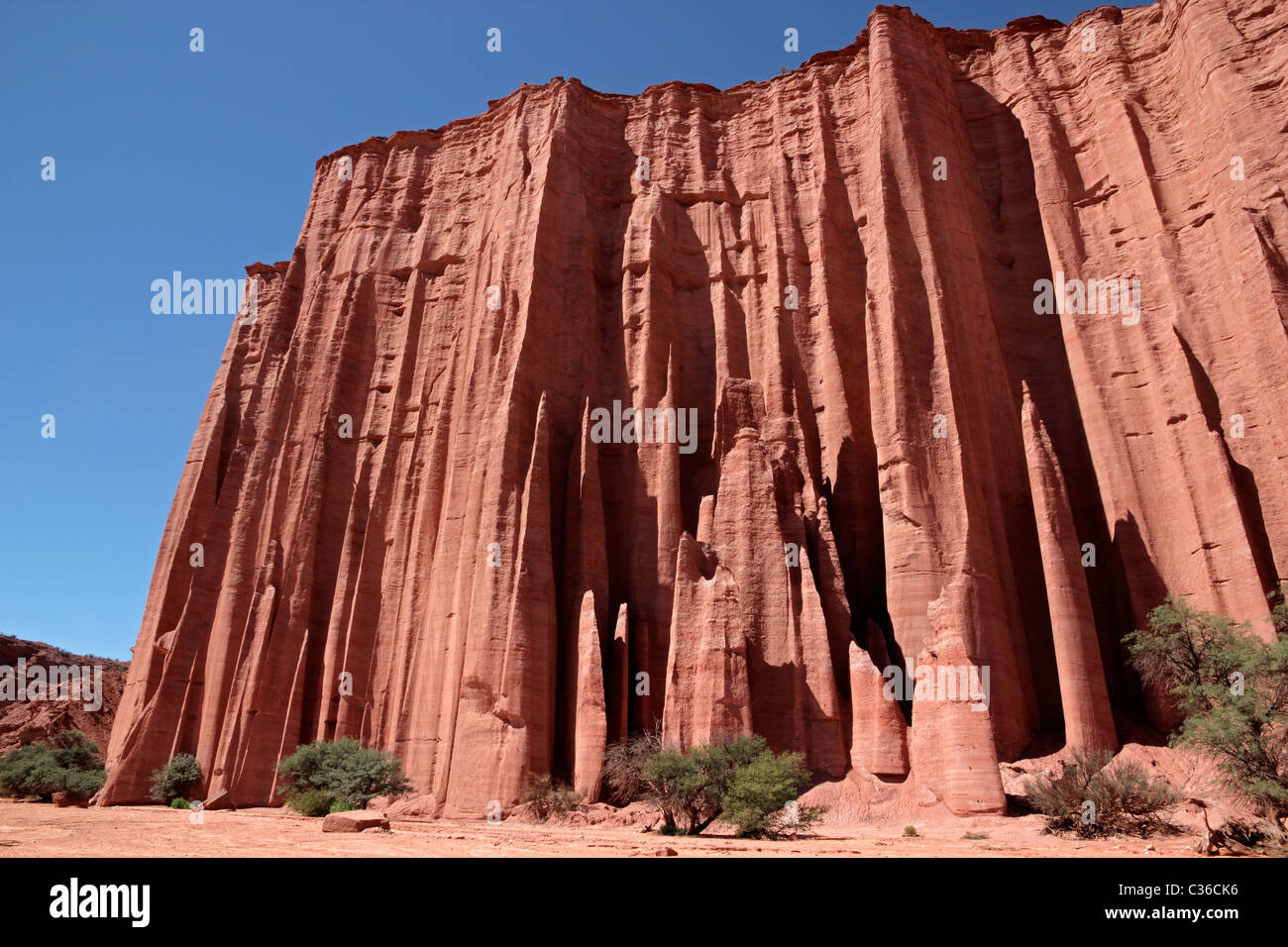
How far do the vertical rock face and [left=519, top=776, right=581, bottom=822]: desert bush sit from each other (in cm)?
81

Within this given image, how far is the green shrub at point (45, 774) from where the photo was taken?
107 feet

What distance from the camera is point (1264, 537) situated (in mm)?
23812

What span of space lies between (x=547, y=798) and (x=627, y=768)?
2.46 meters

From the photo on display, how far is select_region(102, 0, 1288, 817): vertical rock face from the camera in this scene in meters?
24.6

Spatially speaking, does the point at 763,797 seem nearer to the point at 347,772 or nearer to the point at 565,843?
the point at 565,843

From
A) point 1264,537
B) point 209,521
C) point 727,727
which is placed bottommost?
point 727,727

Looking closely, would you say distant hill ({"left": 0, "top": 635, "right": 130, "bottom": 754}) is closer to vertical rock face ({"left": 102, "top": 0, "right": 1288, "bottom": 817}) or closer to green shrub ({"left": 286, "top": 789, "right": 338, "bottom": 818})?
vertical rock face ({"left": 102, "top": 0, "right": 1288, "bottom": 817})

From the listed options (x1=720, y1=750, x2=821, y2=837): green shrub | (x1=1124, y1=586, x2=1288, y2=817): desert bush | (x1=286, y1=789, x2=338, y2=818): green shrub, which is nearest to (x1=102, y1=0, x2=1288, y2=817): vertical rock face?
(x1=1124, y1=586, x2=1288, y2=817): desert bush

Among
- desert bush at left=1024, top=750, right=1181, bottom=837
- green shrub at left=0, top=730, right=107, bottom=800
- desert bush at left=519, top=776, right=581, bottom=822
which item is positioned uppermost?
green shrub at left=0, top=730, right=107, bottom=800

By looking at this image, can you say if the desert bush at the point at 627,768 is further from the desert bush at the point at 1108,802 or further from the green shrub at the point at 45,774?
the green shrub at the point at 45,774

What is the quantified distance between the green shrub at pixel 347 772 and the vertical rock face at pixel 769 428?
5.63 ft
